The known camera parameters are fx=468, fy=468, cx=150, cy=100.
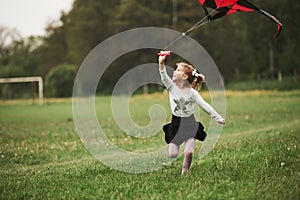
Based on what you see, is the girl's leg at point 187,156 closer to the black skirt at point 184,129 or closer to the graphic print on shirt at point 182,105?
the black skirt at point 184,129

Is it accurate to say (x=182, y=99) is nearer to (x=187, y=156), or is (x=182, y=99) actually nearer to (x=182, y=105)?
(x=182, y=105)

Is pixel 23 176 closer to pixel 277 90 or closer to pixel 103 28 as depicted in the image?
pixel 277 90

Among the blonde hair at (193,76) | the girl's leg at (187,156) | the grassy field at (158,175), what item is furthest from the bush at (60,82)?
the girl's leg at (187,156)

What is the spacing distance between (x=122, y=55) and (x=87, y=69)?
4.51 meters

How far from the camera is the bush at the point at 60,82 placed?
150ft

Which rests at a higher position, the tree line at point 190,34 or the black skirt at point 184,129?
the tree line at point 190,34

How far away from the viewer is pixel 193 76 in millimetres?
7281

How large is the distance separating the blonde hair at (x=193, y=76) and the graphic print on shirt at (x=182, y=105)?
0.38 metres

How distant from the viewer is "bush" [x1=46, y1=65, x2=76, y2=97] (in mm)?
45812

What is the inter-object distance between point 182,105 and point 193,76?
0.54 meters

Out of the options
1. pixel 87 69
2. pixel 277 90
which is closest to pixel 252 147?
pixel 277 90

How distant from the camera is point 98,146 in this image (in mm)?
11109

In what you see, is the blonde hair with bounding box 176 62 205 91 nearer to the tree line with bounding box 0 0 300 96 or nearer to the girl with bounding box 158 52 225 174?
the girl with bounding box 158 52 225 174

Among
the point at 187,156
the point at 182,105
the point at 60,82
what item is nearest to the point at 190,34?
the point at 60,82
